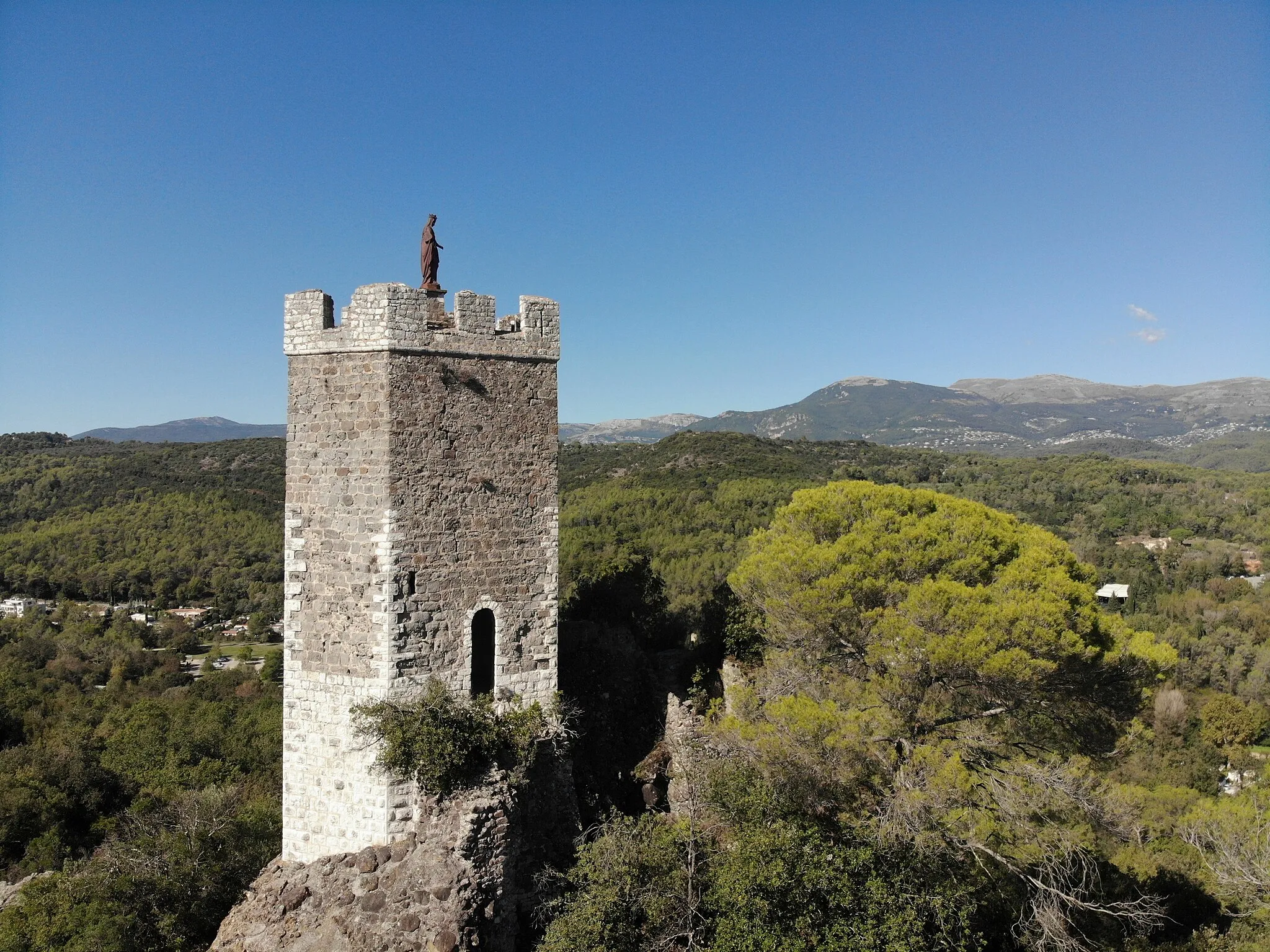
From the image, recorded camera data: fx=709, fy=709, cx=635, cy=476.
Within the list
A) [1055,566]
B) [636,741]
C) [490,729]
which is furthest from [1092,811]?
[490,729]

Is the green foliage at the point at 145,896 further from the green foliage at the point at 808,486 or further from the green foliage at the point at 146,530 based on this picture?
the green foliage at the point at 146,530

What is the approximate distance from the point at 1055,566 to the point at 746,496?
33819 millimetres

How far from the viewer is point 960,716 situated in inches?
A: 417

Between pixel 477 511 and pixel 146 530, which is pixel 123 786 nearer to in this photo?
pixel 477 511

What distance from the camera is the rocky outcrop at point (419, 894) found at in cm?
778

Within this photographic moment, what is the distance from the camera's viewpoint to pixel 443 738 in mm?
8227

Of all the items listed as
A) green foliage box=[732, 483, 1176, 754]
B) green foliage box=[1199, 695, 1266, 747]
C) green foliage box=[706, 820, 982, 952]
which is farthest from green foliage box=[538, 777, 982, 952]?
green foliage box=[1199, 695, 1266, 747]

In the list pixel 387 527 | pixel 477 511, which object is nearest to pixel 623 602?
pixel 477 511

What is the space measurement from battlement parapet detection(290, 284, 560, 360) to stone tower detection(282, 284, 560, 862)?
0.07ft

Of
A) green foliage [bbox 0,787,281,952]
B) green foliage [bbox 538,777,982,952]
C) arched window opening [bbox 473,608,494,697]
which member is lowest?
green foliage [bbox 0,787,281,952]

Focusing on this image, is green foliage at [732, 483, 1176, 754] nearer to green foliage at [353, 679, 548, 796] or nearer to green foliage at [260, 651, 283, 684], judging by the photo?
green foliage at [353, 679, 548, 796]

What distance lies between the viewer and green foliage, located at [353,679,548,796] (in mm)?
8180

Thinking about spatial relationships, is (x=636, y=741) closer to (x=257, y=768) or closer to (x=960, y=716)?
(x=960, y=716)

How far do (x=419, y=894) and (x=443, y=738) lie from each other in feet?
5.46
